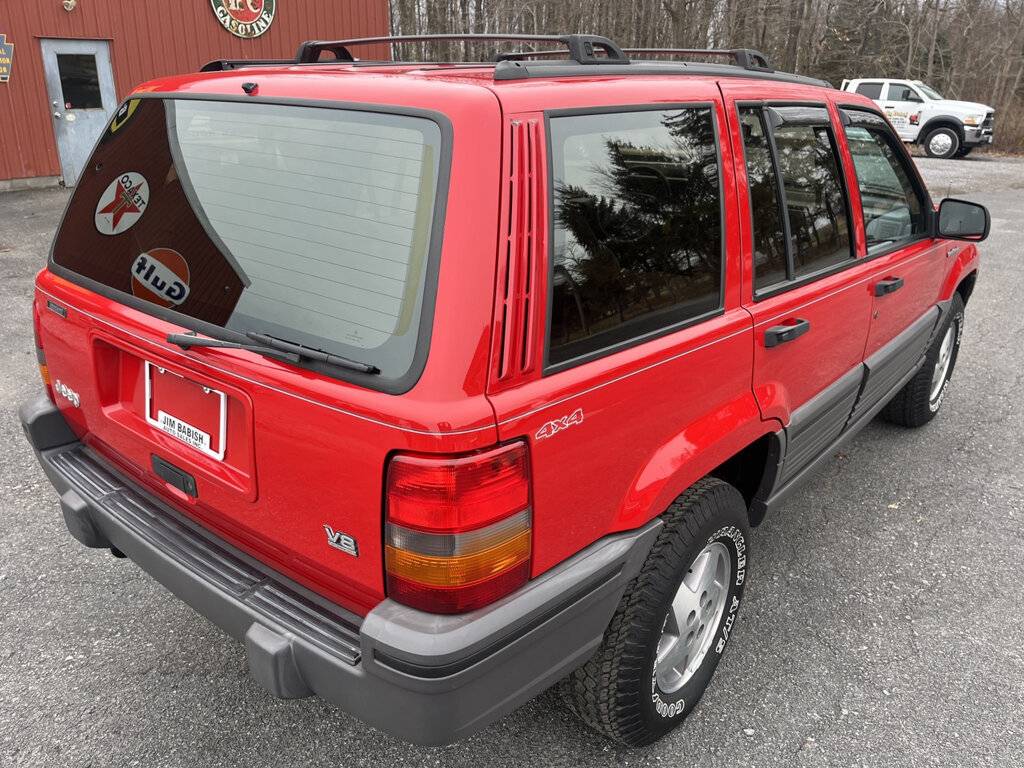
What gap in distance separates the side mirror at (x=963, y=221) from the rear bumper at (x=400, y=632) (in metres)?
Answer: 2.53

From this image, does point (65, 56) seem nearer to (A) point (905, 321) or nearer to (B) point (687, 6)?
(A) point (905, 321)

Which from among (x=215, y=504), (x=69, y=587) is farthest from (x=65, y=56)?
(x=215, y=504)

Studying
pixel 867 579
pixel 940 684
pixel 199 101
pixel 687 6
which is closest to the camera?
pixel 199 101

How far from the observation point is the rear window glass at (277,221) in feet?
5.54

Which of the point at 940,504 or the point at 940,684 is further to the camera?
the point at 940,504

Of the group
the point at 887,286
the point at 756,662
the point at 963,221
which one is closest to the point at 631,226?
the point at 756,662

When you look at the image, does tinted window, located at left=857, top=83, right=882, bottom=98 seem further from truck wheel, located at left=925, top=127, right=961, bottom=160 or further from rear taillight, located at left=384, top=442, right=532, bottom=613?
rear taillight, located at left=384, top=442, right=532, bottom=613

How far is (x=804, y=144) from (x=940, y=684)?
1.92m

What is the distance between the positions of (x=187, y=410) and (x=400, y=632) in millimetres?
862

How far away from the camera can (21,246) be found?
28.6ft

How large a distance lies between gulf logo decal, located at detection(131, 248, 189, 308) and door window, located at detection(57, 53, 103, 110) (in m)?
11.7

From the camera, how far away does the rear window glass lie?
1.69 m

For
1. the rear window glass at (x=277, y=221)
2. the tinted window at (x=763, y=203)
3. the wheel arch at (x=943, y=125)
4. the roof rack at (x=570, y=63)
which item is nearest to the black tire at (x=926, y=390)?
the roof rack at (x=570, y=63)

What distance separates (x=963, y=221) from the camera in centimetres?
361
